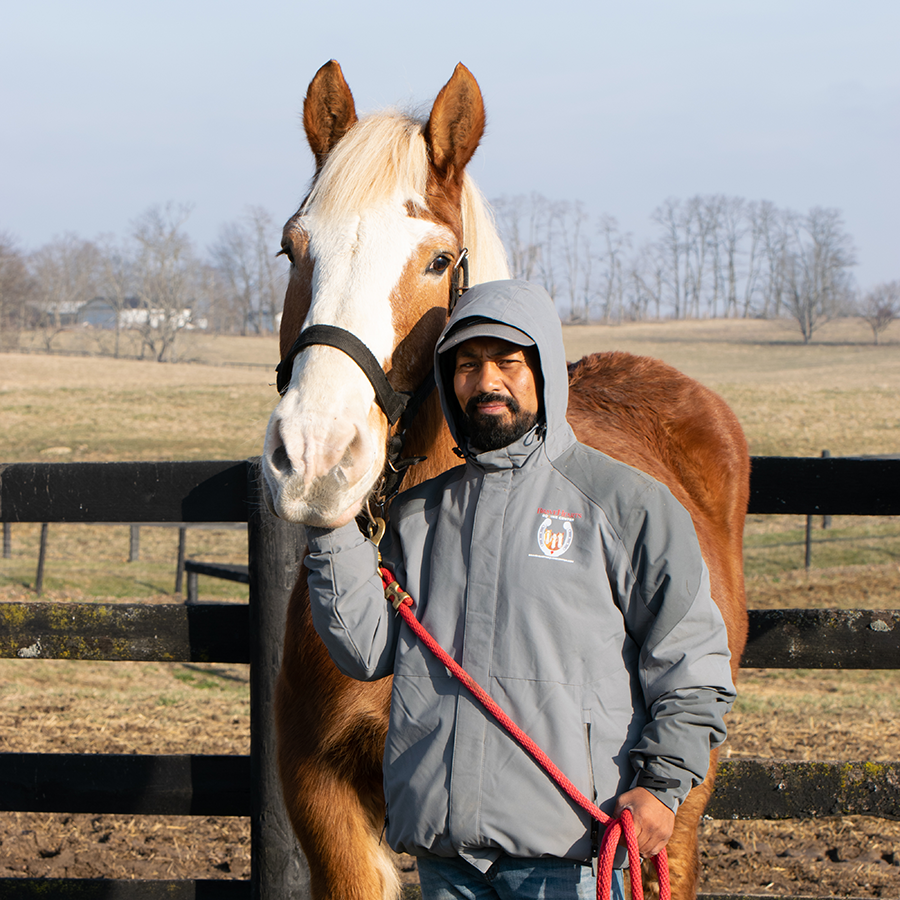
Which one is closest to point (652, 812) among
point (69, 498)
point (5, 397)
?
point (69, 498)

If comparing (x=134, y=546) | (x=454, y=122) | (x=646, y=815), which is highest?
(x=454, y=122)

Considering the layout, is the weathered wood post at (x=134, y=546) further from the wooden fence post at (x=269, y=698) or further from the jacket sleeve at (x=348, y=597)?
the jacket sleeve at (x=348, y=597)

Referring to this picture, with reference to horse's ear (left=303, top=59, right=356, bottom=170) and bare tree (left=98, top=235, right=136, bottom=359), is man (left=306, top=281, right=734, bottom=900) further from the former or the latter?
bare tree (left=98, top=235, right=136, bottom=359)

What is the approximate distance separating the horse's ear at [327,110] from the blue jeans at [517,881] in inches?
68.0

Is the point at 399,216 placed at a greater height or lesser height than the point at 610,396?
greater

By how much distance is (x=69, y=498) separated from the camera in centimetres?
302

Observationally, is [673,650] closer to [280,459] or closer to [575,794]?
[575,794]

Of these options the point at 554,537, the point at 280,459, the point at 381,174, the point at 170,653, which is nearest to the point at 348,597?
the point at 280,459

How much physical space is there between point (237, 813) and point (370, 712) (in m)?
1.22

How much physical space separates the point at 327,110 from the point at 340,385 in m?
1.00

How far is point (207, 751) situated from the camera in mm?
5012

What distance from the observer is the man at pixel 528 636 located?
1660mm

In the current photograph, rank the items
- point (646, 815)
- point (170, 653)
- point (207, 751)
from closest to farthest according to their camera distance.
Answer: point (646, 815)
point (170, 653)
point (207, 751)

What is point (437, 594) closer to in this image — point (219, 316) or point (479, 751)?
point (479, 751)
